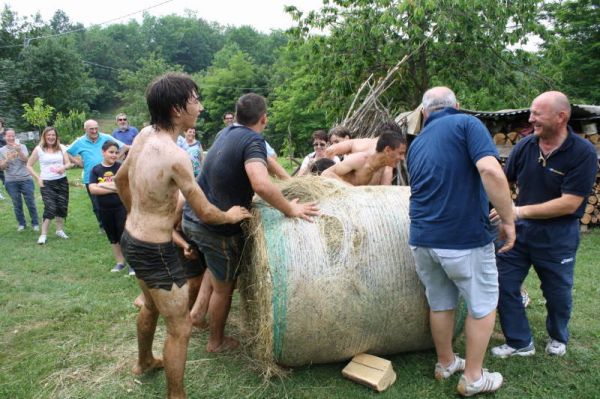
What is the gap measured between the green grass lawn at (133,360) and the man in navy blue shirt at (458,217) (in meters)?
0.51

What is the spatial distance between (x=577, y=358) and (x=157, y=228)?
3565 millimetres

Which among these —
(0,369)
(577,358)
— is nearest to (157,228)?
(0,369)

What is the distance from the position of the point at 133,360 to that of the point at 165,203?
1644mm

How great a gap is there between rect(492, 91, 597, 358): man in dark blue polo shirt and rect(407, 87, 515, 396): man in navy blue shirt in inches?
27.9

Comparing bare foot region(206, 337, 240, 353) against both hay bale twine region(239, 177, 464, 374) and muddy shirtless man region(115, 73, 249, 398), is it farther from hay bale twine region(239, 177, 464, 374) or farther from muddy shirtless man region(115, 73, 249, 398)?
muddy shirtless man region(115, 73, 249, 398)

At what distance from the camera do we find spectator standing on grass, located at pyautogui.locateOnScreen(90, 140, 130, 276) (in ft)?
20.4

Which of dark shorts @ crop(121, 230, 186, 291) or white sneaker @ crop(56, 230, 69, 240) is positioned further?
white sneaker @ crop(56, 230, 69, 240)

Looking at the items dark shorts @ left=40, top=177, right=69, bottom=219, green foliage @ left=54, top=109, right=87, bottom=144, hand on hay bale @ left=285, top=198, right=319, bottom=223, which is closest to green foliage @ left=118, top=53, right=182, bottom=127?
green foliage @ left=54, top=109, right=87, bottom=144

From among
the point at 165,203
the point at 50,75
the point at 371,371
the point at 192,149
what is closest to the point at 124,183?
the point at 165,203

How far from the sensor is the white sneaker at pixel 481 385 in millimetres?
3340

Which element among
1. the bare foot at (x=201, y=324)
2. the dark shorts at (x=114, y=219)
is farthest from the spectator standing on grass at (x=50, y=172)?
the bare foot at (x=201, y=324)

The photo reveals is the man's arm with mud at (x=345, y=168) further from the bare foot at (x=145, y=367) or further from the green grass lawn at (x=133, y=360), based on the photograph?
the bare foot at (x=145, y=367)

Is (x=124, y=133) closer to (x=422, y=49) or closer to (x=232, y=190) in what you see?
(x=232, y=190)

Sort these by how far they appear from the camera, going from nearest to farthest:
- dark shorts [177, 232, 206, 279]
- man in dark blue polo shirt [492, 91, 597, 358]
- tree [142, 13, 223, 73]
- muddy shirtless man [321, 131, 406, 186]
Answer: man in dark blue polo shirt [492, 91, 597, 358] → dark shorts [177, 232, 206, 279] → muddy shirtless man [321, 131, 406, 186] → tree [142, 13, 223, 73]
